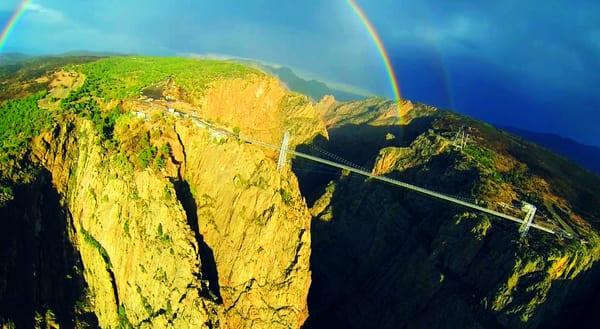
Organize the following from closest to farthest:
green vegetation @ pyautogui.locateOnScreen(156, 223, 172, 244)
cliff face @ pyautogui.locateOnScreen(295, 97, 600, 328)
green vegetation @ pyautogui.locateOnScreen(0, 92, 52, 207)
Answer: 1. green vegetation @ pyautogui.locateOnScreen(0, 92, 52, 207)
2. green vegetation @ pyautogui.locateOnScreen(156, 223, 172, 244)
3. cliff face @ pyautogui.locateOnScreen(295, 97, 600, 328)

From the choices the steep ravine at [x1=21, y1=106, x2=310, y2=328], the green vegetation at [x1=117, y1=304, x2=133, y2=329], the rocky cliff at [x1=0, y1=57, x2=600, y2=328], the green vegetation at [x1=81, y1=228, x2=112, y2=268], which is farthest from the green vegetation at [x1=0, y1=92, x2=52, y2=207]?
the green vegetation at [x1=117, y1=304, x2=133, y2=329]

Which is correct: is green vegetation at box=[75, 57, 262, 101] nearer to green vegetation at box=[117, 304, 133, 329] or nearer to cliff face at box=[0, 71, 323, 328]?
cliff face at box=[0, 71, 323, 328]

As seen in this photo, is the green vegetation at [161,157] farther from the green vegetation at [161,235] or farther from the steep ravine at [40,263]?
the steep ravine at [40,263]

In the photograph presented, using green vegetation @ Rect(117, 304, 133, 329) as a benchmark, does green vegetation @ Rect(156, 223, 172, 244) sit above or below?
above

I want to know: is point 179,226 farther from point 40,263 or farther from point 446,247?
point 446,247

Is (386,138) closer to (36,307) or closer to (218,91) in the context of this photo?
(218,91)

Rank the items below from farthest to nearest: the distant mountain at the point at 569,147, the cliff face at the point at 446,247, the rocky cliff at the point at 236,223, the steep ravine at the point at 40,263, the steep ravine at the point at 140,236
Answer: the distant mountain at the point at 569,147 < the cliff face at the point at 446,247 < the steep ravine at the point at 140,236 < the rocky cliff at the point at 236,223 < the steep ravine at the point at 40,263

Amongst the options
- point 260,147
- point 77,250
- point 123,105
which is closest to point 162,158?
point 123,105

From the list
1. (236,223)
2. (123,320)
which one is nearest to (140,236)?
(123,320)

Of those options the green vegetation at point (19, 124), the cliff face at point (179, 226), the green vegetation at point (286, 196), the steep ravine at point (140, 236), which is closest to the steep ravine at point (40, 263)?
the cliff face at point (179, 226)
